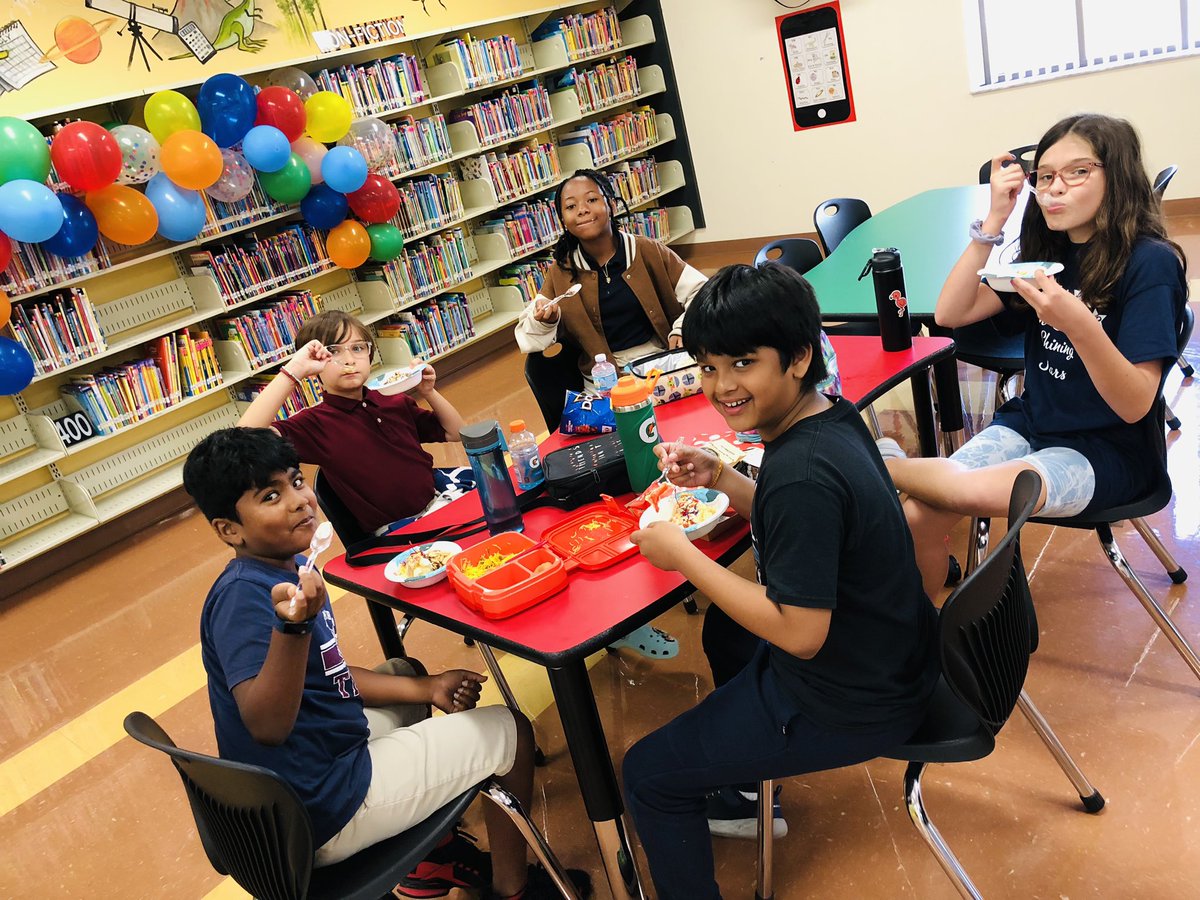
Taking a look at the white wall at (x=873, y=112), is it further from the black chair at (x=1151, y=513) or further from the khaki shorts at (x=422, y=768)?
the khaki shorts at (x=422, y=768)

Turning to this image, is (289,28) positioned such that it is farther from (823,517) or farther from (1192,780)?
(1192,780)

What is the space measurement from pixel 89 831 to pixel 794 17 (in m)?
6.03

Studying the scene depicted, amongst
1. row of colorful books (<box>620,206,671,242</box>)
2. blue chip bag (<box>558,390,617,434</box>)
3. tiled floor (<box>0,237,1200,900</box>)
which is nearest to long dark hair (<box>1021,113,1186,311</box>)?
tiled floor (<box>0,237,1200,900</box>)

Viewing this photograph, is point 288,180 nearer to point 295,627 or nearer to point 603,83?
point 603,83

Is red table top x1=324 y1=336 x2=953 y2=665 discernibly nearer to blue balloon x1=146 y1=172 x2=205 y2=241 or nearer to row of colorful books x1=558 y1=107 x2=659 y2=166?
blue balloon x1=146 y1=172 x2=205 y2=241

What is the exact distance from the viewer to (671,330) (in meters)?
3.01

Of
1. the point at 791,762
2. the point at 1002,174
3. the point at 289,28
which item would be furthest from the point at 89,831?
the point at 289,28

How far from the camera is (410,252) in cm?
536

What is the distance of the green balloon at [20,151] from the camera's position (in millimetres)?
3482

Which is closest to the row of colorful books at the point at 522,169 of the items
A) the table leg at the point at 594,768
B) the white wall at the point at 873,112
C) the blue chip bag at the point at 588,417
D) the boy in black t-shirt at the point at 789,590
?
the white wall at the point at 873,112

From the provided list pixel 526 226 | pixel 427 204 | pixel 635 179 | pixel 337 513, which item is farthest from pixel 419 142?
pixel 337 513

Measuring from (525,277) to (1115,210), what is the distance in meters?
4.39

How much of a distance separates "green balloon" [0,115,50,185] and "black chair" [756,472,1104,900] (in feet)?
12.0

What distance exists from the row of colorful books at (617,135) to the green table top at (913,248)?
295 centimetres
